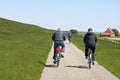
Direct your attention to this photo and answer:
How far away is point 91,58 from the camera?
17391mm

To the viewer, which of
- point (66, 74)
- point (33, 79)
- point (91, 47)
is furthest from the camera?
point (91, 47)

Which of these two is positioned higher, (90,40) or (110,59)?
(90,40)

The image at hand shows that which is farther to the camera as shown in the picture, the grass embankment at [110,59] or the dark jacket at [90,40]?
the grass embankment at [110,59]

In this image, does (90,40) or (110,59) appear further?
(110,59)

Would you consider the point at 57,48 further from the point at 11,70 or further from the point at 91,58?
the point at 11,70

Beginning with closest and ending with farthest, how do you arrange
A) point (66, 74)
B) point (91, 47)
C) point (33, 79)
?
point (33, 79)
point (66, 74)
point (91, 47)

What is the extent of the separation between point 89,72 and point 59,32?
3253 millimetres

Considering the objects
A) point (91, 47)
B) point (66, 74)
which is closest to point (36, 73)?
point (66, 74)

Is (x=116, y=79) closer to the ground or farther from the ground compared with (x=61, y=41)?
closer to the ground

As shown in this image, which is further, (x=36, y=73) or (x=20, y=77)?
(x=36, y=73)

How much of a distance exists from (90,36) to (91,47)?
22.3 inches

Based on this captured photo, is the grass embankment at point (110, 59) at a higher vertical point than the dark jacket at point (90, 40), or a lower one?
lower

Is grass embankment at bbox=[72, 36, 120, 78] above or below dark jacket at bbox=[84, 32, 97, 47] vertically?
below

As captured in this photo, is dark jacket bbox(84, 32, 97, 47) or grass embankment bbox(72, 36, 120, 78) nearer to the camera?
dark jacket bbox(84, 32, 97, 47)
